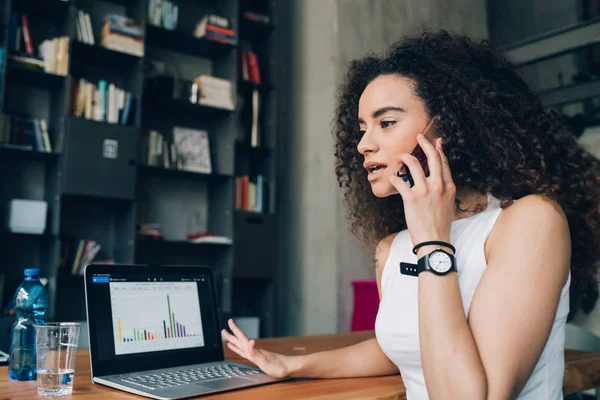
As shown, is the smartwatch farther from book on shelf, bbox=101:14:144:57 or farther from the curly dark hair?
book on shelf, bbox=101:14:144:57

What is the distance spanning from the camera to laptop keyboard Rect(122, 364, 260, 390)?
1.02 metres

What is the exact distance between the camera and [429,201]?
102 cm

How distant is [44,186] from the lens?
3529 millimetres

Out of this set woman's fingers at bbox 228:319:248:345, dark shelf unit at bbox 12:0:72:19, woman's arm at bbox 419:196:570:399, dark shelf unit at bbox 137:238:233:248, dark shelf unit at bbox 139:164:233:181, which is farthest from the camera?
dark shelf unit at bbox 139:164:233:181

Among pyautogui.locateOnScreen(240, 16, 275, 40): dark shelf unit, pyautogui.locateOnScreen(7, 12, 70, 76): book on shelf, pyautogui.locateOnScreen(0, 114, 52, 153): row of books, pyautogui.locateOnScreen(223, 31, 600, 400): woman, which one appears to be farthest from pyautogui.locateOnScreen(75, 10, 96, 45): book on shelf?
pyautogui.locateOnScreen(223, 31, 600, 400): woman

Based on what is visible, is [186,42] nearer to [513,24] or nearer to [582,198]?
[513,24]

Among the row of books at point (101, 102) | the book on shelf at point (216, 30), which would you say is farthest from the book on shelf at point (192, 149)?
the book on shelf at point (216, 30)

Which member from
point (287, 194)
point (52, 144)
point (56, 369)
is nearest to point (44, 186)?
point (52, 144)

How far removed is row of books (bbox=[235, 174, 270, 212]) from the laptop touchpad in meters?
2.93

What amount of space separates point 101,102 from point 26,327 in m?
2.60

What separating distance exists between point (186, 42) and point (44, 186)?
4.56 ft

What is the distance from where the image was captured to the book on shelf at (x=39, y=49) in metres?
3.22

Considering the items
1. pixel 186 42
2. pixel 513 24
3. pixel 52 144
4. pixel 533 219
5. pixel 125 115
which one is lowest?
pixel 533 219

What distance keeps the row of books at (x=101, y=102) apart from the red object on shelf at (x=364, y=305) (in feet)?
6.29
